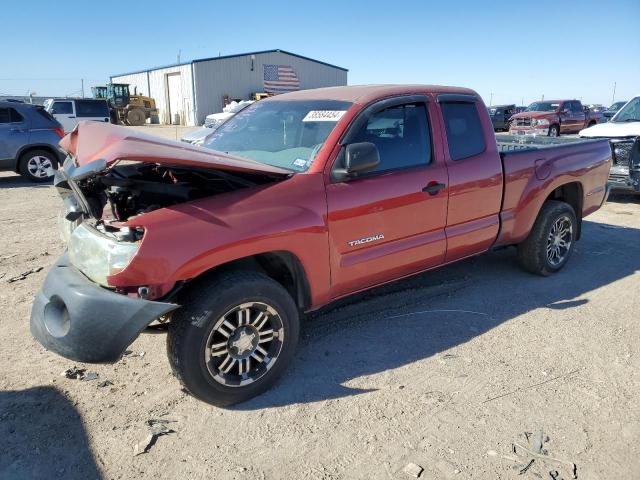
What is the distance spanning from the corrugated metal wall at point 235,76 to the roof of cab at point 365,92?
107 feet

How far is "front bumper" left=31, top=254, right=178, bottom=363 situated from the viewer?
2615 mm

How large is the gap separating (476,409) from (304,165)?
6.16ft

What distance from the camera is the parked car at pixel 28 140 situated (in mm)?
10734

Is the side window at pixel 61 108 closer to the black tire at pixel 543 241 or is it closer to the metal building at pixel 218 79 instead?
the metal building at pixel 218 79

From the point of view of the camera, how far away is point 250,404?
3064 millimetres

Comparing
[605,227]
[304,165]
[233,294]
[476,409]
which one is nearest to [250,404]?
[233,294]

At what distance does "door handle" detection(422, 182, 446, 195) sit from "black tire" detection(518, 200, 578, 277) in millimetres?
1636

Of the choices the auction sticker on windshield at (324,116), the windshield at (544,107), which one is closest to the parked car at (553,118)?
the windshield at (544,107)

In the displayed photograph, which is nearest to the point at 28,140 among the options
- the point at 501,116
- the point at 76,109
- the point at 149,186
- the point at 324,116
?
the point at 149,186

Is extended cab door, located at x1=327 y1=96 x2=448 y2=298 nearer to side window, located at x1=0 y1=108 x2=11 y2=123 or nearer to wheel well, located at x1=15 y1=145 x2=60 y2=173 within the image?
wheel well, located at x1=15 y1=145 x2=60 y2=173

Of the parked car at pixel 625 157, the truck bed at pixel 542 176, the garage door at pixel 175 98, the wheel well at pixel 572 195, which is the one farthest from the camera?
the garage door at pixel 175 98

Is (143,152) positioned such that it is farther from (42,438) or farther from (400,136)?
(400,136)

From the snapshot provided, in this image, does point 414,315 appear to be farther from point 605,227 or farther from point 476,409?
point 605,227

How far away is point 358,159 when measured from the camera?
322 centimetres
